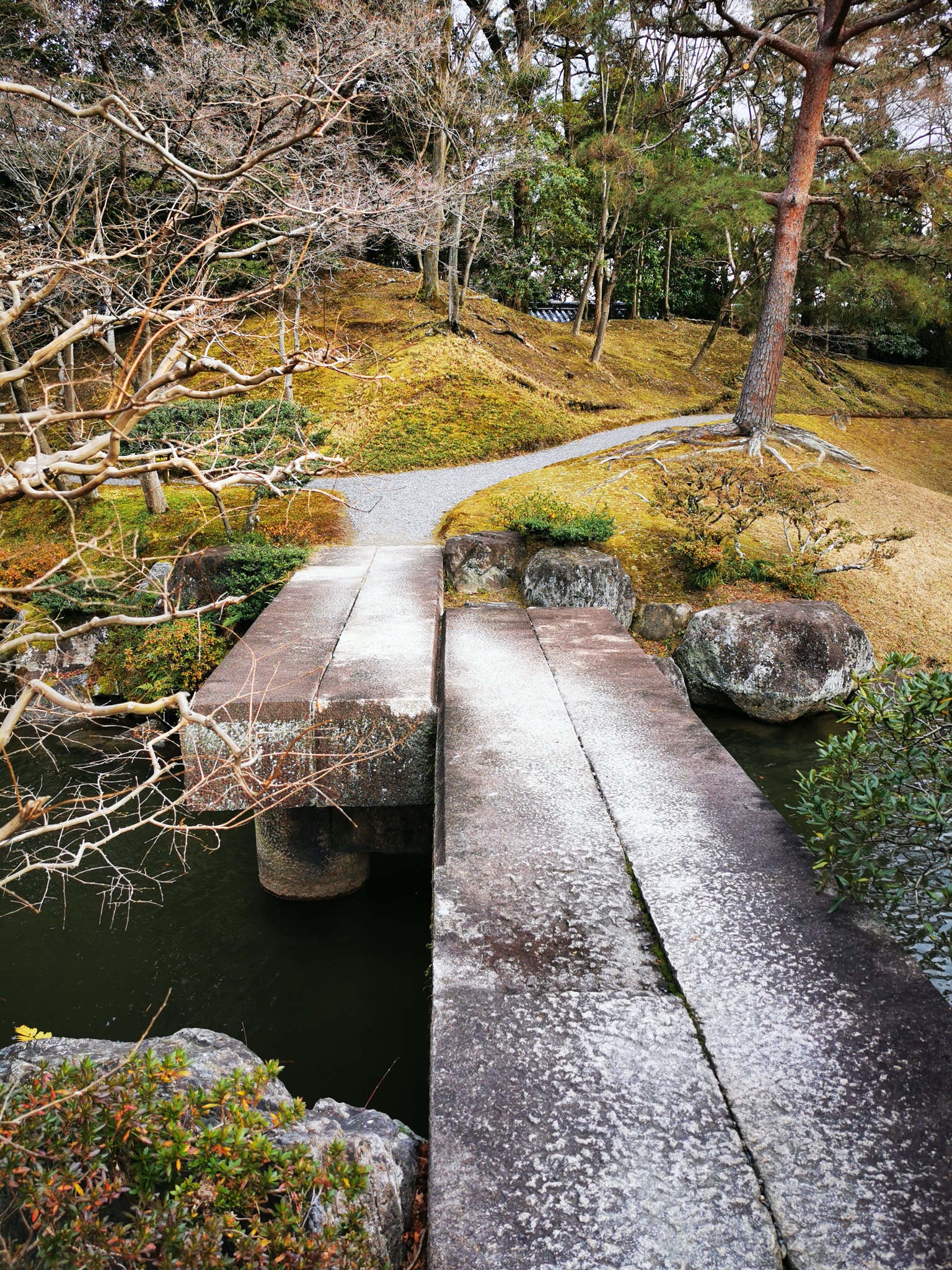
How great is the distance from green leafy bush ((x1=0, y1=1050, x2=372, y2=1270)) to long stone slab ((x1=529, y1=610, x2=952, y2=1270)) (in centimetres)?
127

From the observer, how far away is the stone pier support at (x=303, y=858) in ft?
17.1

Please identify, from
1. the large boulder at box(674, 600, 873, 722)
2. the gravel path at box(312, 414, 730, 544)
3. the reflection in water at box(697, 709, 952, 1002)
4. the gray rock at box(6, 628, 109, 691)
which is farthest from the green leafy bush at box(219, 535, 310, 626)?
the reflection in water at box(697, 709, 952, 1002)

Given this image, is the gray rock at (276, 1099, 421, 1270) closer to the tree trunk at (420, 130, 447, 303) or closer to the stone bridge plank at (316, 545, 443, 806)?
the stone bridge plank at (316, 545, 443, 806)

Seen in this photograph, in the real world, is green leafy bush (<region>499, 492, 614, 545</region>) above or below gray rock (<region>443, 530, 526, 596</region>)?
above

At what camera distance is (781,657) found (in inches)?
293

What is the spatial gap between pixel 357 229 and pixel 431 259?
17.7ft

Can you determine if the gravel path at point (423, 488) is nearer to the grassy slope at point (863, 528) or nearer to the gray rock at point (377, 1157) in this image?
the grassy slope at point (863, 528)

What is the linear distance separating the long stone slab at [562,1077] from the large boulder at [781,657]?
13.2ft

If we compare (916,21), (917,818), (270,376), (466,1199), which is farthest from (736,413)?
(466,1199)

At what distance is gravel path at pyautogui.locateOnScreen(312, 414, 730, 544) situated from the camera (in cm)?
1095

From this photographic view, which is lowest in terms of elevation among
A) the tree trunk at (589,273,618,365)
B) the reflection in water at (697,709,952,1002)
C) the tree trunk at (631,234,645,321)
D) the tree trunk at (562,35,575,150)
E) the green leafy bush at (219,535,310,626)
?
the reflection in water at (697,709,952,1002)

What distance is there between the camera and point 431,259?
19562 millimetres

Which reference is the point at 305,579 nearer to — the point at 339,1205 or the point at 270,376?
the point at 270,376

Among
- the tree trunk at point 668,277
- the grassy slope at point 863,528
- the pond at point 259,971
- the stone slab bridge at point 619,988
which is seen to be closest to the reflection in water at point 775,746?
the pond at point 259,971
